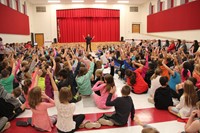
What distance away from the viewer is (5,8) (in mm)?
12500

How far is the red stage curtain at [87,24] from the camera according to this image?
20.9 m

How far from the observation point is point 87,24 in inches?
848

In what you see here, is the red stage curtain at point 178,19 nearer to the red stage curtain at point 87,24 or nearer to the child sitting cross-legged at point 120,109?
the red stage curtain at point 87,24

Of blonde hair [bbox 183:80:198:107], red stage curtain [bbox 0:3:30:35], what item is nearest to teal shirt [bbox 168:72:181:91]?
blonde hair [bbox 183:80:198:107]

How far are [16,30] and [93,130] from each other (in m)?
13.5

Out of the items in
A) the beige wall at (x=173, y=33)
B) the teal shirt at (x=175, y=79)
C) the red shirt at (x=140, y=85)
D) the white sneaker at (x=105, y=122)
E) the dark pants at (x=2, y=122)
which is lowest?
the white sneaker at (x=105, y=122)

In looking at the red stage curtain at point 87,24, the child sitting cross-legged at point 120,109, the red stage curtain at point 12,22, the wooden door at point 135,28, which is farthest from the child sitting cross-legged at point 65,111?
the wooden door at point 135,28

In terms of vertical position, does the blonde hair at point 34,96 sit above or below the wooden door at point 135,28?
below

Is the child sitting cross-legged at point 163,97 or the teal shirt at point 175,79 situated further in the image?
the teal shirt at point 175,79

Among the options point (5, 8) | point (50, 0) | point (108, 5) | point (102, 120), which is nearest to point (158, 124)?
point (102, 120)

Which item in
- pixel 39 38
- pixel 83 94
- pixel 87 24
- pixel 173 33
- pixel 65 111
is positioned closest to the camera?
Result: pixel 65 111

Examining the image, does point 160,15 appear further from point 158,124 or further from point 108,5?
point 158,124

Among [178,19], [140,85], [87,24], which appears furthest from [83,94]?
[87,24]

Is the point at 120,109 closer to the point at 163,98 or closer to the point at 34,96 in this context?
the point at 163,98
